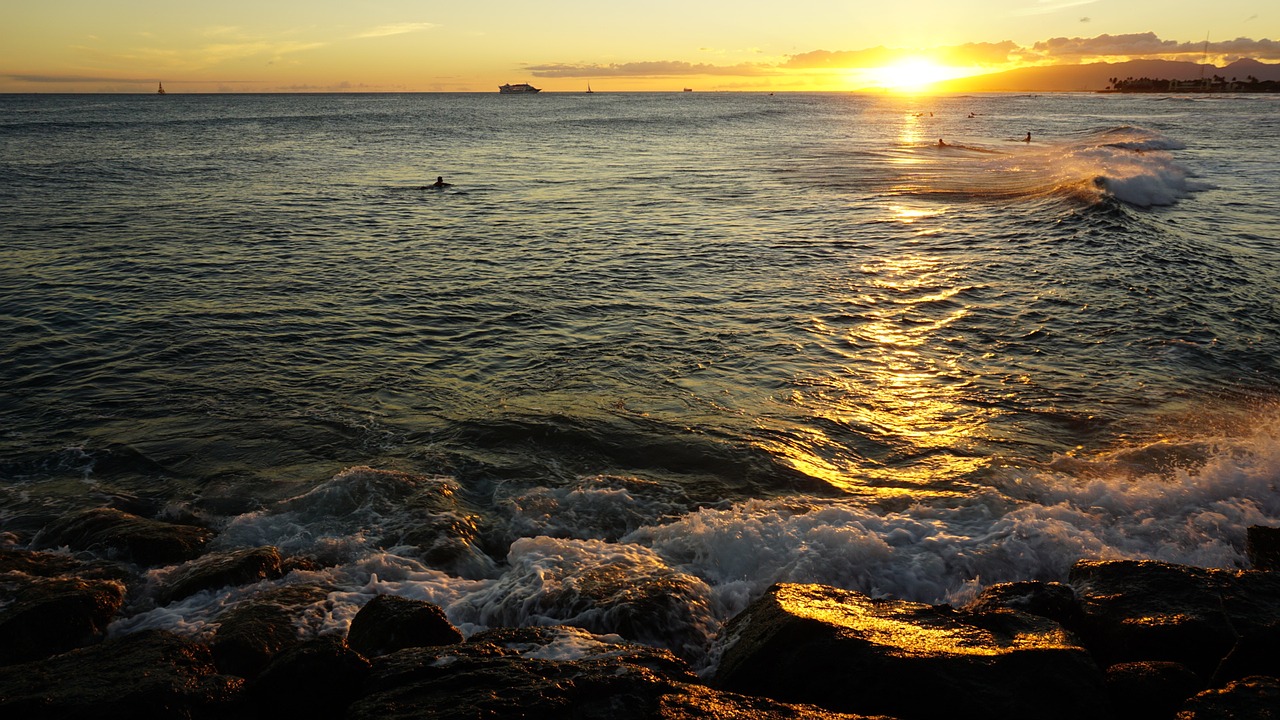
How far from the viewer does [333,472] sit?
11.1 m

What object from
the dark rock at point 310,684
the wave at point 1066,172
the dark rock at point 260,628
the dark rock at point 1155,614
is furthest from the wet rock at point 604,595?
the wave at point 1066,172

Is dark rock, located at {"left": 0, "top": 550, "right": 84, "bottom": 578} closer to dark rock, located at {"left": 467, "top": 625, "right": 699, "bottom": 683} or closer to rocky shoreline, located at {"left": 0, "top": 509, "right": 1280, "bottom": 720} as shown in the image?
rocky shoreline, located at {"left": 0, "top": 509, "right": 1280, "bottom": 720}

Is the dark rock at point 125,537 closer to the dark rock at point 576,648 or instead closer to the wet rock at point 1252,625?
the dark rock at point 576,648

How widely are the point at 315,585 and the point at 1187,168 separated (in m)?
50.3

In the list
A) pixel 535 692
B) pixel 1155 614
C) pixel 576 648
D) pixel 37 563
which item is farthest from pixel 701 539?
pixel 37 563

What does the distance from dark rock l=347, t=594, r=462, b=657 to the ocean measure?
696mm

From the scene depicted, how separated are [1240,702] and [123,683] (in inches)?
307

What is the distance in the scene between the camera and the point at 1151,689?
5.81m

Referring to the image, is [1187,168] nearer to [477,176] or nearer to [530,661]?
[477,176]

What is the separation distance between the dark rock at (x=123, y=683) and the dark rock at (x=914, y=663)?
4006 millimetres

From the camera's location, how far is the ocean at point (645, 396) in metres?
8.99

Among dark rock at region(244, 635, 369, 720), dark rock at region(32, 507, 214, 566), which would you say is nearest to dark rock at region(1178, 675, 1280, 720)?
dark rock at region(244, 635, 369, 720)

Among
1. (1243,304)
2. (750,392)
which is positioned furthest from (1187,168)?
(750,392)

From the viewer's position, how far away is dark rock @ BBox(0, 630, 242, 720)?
5.45m
